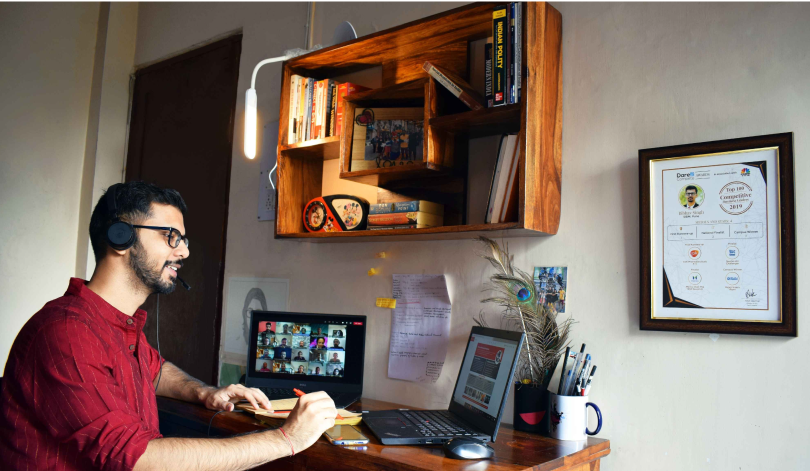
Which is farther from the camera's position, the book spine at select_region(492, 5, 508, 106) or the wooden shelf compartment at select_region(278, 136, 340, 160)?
the wooden shelf compartment at select_region(278, 136, 340, 160)

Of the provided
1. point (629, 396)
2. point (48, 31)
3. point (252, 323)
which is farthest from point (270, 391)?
point (48, 31)

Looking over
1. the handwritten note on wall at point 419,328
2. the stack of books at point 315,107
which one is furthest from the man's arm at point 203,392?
the stack of books at point 315,107

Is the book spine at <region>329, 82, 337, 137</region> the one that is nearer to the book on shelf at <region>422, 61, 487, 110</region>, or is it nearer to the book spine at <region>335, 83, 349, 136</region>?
the book spine at <region>335, 83, 349, 136</region>

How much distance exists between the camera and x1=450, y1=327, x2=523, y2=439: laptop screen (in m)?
1.56

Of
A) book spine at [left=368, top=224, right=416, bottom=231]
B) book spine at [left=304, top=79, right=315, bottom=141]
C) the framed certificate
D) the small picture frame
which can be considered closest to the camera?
the framed certificate

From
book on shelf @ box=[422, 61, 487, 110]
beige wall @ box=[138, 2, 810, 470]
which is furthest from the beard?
book on shelf @ box=[422, 61, 487, 110]

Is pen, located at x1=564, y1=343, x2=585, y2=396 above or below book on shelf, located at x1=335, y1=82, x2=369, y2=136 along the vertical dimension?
below

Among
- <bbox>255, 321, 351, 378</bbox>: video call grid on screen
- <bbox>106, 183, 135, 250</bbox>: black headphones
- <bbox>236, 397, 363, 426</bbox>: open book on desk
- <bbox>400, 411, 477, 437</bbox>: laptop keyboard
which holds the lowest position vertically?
<bbox>236, 397, 363, 426</bbox>: open book on desk

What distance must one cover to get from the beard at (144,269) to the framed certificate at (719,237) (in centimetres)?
133

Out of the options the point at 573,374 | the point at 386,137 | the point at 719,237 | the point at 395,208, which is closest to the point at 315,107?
the point at 386,137

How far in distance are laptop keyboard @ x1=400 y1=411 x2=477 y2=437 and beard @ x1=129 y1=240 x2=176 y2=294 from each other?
80 cm

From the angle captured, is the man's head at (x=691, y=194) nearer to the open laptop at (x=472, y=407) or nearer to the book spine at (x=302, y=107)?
the open laptop at (x=472, y=407)

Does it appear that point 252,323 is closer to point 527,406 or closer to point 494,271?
point 494,271

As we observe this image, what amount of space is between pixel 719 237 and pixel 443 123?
2.74 feet
